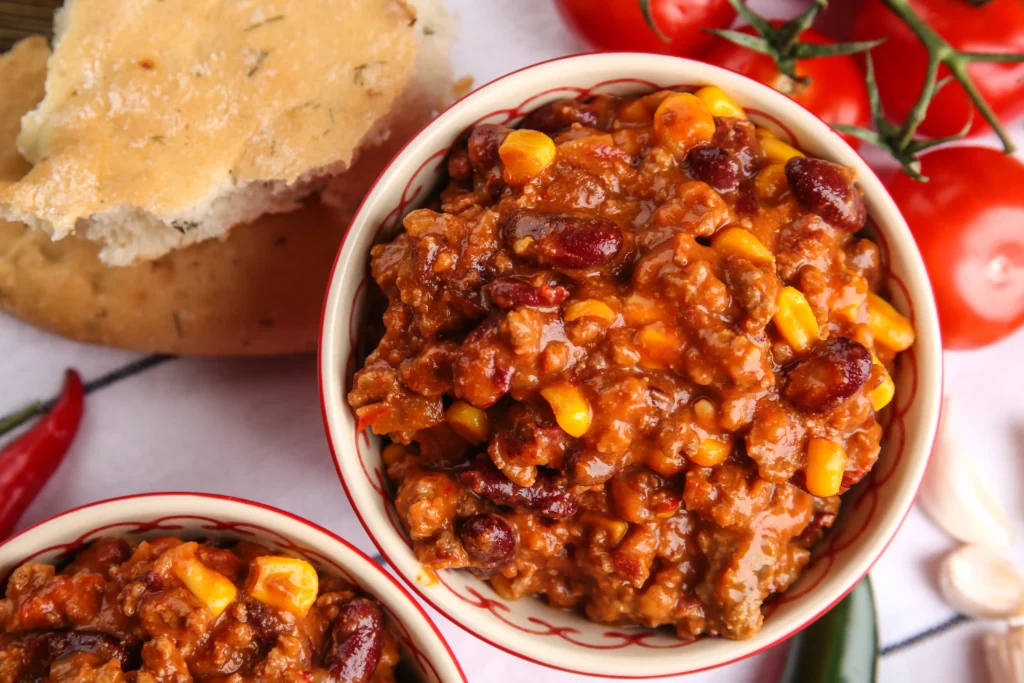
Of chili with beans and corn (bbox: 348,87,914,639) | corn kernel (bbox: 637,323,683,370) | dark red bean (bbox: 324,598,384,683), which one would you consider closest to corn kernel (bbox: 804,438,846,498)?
chili with beans and corn (bbox: 348,87,914,639)

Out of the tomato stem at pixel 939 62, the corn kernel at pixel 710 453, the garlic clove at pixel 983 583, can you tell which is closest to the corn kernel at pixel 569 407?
the corn kernel at pixel 710 453

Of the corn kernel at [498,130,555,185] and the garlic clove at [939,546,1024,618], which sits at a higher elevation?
the corn kernel at [498,130,555,185]

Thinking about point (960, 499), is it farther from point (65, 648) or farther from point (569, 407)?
point (65, 648)

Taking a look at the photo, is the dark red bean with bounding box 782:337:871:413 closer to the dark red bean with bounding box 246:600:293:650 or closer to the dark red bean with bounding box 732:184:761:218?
the dark red bean with bounding box 732:184:761:218

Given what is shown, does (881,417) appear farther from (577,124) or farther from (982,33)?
(982,33)

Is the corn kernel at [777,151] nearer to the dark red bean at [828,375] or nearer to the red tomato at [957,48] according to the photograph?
the dark red bean at [828,375]

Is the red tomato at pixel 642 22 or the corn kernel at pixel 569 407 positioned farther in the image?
the red tomato at pixel 642 22
